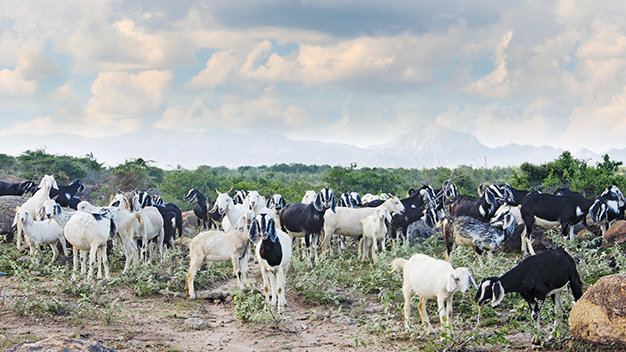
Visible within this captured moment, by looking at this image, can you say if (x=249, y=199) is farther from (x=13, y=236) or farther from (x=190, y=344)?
(x=190, y=344)

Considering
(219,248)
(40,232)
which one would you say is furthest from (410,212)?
(40,232)

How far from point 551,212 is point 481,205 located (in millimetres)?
2161

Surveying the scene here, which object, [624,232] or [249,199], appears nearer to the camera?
[624,232]

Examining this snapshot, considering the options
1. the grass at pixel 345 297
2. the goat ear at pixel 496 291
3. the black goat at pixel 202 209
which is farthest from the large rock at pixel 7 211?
the goat ear at pixel 496 291

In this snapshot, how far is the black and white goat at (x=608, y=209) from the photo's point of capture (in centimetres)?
1723

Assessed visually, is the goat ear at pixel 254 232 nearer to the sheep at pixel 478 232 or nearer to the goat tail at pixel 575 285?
the sheep at pixel 478 232

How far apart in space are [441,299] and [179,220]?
10568 millimetres

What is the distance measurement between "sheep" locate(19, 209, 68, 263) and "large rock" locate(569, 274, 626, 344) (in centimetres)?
1124

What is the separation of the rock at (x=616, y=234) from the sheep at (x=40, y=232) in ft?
40.9

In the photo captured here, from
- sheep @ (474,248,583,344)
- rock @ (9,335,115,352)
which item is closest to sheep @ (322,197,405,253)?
sheep @ (474,248,583,344)

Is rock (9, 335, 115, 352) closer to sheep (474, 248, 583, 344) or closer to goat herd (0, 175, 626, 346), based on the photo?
goat herd (0, 175, 626, 346)

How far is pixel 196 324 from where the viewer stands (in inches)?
440

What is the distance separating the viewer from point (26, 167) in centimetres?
3938

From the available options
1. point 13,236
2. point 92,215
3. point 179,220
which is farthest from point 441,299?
point 13,236
